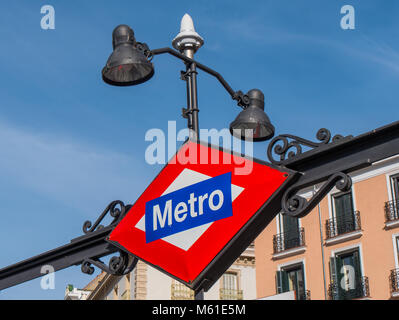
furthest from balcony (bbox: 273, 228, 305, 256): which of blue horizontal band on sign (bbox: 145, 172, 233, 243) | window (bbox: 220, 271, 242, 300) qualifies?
blue horizontal band on sign (bbox: 145, 172, 233, 243)

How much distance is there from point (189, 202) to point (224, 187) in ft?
1.34

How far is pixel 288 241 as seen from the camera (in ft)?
111

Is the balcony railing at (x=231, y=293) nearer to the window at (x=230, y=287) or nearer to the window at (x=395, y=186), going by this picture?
the window at (x=230, y=287)

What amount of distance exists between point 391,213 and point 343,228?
241cm

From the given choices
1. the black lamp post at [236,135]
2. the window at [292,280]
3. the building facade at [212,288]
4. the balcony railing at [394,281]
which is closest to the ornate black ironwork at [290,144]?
the black lamp post at [236,135]

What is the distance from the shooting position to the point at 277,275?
112 feet

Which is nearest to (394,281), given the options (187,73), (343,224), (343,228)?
(343,228)

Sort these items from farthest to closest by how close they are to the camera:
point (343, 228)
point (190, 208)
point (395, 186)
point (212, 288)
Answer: point (212, 288) < point (343, 228) < point (395, 186) < point (190, 208)

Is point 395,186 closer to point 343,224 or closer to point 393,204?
point 393,204

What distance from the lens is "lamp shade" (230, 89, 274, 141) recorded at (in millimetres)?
8375

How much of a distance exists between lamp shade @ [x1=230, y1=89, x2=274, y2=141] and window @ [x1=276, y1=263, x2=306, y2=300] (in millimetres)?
25339
